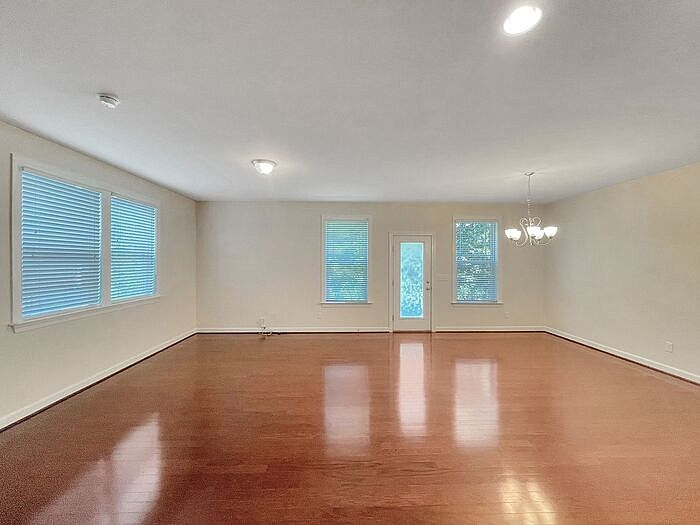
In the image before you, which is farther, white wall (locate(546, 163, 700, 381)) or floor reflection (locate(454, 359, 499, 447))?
white wall (locate(546, 163, 700, 381))

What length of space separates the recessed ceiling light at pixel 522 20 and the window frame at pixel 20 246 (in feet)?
13.4

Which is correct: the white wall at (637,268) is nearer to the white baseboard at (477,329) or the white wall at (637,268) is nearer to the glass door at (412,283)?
the white baseboard at (477,329)

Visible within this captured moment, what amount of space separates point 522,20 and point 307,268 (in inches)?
218

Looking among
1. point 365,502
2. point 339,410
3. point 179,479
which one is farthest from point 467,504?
point 179,479

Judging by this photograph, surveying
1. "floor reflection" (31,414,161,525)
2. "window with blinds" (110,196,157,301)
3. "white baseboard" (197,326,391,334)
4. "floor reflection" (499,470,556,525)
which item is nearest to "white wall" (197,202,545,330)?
"white baseboard" (197,326,391,334)

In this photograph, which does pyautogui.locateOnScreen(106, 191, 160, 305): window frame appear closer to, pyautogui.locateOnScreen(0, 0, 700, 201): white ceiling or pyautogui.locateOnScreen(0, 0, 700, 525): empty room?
pyautogui.locateOnScreen(0, 0, 700, 525): empty room

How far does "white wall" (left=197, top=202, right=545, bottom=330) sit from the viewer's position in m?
6.62

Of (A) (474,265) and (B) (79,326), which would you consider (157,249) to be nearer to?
(B) (79,326)

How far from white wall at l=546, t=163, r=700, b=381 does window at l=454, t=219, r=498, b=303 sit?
4.24ft

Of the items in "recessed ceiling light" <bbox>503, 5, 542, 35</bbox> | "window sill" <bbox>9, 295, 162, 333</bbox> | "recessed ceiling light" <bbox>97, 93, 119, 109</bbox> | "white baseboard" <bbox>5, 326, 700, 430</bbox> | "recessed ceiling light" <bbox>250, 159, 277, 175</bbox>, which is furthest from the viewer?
"recessed ceiling light" <bbox>250, 159, 277, 175</bbox>

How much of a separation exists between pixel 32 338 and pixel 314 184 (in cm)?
375

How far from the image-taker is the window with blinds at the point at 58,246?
306 cm

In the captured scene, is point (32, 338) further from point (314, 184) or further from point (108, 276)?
point (314, 184)

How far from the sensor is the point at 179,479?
2160mm
